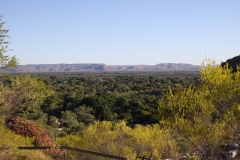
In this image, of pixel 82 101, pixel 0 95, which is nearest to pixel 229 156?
pixel 0 95

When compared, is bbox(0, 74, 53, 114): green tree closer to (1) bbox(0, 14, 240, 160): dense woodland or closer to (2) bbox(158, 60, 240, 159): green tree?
(1) bbox(0, 14, 240, 160): dense woodland

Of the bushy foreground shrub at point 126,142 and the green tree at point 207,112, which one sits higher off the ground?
the green tree at point 207,112

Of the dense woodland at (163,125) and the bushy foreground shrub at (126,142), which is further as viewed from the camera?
the bushy foreground shrub at (126,142)

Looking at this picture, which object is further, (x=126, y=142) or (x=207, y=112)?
(x=126, y=142)

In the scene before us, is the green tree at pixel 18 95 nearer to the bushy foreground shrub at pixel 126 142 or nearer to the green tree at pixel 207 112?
the bushy foreground shrub at pixel 126 142

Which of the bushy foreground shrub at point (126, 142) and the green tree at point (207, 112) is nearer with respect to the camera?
the green tree at point (207, 112)

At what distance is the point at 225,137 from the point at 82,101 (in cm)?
2870

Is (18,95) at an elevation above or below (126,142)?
above

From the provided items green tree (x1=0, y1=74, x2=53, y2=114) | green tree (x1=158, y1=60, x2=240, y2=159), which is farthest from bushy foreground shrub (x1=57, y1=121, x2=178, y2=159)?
green tree (x1=0, y1=74, x2=53, y2=114)

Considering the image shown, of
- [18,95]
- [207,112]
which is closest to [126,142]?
[207,112]

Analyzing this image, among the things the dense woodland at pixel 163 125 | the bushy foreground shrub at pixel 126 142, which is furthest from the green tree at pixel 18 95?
the bushy foreground shrub at pixel 126 142

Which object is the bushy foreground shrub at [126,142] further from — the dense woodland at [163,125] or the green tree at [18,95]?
the green tree at [18,95]

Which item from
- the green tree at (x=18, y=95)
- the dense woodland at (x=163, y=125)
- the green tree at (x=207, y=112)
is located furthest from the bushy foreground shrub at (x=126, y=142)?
the green tree at (x=18, y=95)

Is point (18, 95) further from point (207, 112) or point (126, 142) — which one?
point (207, 112)
